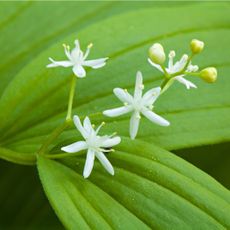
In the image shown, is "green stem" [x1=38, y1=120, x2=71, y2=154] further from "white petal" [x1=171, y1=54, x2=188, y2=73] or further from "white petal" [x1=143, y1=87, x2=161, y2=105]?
"white petal" [x1=171, y1=54, x2=188, y2=73]

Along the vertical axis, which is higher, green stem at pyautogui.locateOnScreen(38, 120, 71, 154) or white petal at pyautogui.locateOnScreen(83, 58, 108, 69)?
white petal at pyautogui.locateOnScreen(83, 58, 108, 69)

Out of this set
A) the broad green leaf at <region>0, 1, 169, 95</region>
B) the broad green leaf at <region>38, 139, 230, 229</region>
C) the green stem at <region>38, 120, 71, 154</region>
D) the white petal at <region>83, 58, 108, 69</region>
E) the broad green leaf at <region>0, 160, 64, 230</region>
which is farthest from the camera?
the broad green leaf at <region>0, 160, 64, 230</region>

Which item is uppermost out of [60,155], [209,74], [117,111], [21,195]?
[209,74]

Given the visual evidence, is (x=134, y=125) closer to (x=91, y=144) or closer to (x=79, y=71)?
(x=91, y=144)

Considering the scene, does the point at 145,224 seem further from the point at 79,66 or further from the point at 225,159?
the point at 225,159

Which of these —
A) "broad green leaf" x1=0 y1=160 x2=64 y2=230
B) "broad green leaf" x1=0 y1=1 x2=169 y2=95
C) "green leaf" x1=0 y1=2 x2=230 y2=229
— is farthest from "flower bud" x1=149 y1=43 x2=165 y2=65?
"broad green leaf" x1=0 y1=160 x2=64 y2=230

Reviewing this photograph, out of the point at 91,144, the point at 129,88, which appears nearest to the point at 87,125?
the point at 91,144

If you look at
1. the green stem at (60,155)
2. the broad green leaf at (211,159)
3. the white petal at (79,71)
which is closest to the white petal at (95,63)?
the white petal at (79,71)
